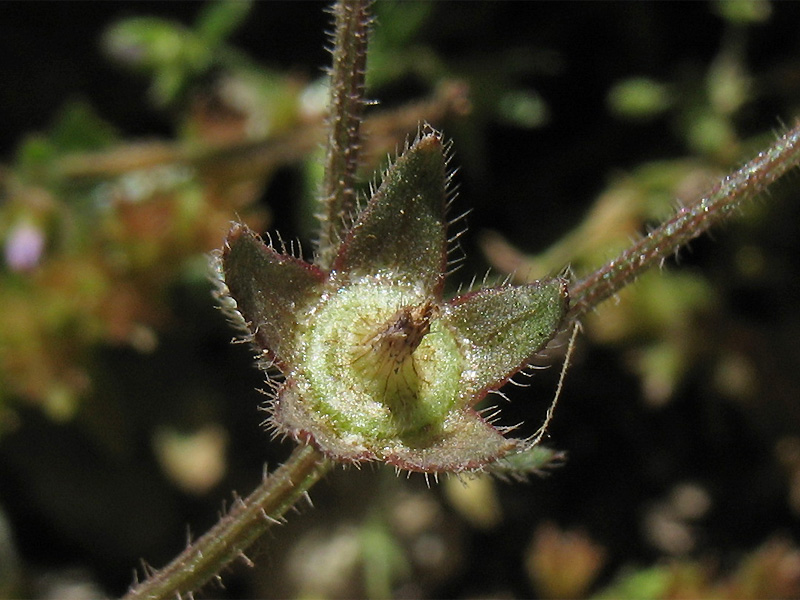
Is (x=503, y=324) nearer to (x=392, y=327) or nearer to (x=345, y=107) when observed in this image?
(x=392, y=327)

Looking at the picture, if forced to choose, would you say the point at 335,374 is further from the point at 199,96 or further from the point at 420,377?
the point at 199,96

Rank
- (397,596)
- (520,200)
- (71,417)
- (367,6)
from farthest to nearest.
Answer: (520,200), (397,596), (71,417), (367,6)

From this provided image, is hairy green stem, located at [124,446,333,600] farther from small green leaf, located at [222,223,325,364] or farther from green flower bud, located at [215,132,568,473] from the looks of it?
small green leaf, located at [222,223,325,364]

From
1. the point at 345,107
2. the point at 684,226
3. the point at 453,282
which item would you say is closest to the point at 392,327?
the point at 345,107

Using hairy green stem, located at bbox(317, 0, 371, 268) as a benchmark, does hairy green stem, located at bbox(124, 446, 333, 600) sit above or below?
below

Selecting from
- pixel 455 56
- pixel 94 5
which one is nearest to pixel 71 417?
pixel 94 5

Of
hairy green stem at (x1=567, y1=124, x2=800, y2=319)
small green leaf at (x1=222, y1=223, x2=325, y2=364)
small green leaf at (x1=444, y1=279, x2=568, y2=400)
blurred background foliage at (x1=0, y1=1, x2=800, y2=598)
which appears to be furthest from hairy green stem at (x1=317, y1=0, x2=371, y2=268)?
blurred background foliage at (x1=0, y1=1, x2=800, y2=598)
